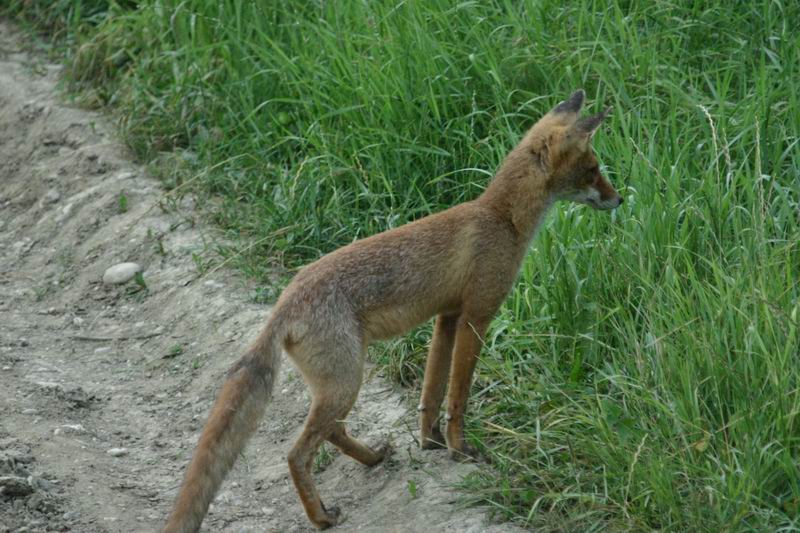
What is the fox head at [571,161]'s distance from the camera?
5375 millimetres

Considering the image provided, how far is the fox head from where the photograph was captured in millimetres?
5375

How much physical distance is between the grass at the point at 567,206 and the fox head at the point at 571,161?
24 cm

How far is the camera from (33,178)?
9055 millimetres

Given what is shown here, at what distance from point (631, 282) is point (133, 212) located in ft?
13.8

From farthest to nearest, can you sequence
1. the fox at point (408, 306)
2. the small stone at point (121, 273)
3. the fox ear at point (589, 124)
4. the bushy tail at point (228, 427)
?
the small stone at point (121, 273) < the fox ear at point (589, 124) < the fox at point (408, 306) < the bushy tail at point (228, 427)

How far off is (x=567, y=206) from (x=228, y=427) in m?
2.62

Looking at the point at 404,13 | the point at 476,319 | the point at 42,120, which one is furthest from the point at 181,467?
the point at 42,120

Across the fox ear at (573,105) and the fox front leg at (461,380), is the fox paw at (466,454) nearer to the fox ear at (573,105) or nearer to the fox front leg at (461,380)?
the fox front leg at (461,380)

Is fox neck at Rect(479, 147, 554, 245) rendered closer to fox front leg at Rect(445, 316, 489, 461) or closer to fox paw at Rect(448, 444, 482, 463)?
fox front leg at Rect(445, 316, 489, 461)

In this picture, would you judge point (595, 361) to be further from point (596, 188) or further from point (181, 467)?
point (181, 467)

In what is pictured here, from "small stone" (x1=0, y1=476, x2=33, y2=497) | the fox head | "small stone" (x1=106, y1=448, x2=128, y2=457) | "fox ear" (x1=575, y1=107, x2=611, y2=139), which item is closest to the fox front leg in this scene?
the fox head

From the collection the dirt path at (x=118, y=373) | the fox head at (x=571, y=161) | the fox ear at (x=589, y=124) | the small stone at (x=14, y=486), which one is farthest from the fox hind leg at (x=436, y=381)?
the small stone at (x=14, y=486)

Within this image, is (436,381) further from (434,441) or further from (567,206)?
(567,206)

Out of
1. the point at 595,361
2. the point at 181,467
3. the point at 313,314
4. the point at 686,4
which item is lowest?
the point at 181,467
